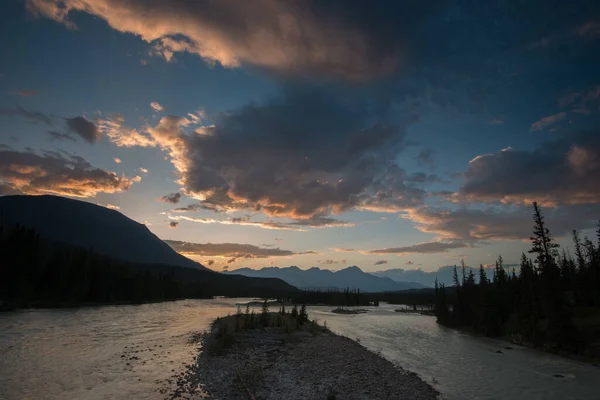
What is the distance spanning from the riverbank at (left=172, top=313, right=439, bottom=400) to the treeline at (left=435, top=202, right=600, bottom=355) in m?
32.6

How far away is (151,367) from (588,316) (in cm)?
7206

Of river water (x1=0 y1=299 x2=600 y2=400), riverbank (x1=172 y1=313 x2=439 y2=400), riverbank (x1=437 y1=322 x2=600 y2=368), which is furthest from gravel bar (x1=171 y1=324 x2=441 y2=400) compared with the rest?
riverbank (x1=437 y1=322 x2=600 y2=368)

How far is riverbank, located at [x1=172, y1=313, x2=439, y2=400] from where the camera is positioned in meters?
24.4

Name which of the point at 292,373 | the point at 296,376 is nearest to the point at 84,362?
the point at 292,373

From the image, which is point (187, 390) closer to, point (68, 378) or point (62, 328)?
point (68, 378)

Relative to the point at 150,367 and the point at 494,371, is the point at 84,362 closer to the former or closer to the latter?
the point at 150,367

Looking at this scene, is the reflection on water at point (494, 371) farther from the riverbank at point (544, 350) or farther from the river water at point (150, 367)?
the riverbank at point (544, 350)

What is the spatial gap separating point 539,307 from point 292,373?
5882cm

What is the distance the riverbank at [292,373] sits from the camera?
2444 cm

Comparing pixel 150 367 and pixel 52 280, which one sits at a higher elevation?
pixel 52 280

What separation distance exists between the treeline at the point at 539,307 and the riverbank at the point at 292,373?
3257 centimetres

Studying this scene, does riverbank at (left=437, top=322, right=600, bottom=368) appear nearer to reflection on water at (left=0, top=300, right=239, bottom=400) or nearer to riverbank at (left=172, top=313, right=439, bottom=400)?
riverbank at (left=172, top=313, right=439, bottom=400)

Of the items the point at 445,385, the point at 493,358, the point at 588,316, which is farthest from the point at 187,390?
the point at 588,316

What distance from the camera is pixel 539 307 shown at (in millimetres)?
65000
